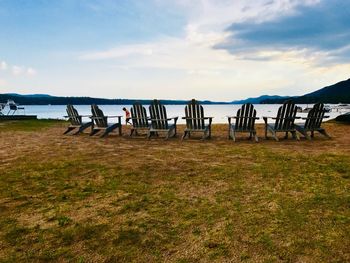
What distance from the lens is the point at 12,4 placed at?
16891 mm

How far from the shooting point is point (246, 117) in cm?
927

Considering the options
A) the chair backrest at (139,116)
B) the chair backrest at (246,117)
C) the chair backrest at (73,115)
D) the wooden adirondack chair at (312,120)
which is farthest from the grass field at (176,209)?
the chair backrest at (73,115)

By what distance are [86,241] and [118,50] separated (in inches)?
958

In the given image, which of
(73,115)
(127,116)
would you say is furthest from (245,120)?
(127,116)

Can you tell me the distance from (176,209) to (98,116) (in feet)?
25.0

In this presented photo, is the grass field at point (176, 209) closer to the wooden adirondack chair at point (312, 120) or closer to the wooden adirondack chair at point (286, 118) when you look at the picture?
the wooden adirondack chair at point (286, 118)

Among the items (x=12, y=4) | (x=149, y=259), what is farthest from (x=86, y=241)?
(x=12, y=4)

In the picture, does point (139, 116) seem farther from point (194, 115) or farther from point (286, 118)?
point (286, 118)

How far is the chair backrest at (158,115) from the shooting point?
9.65 m

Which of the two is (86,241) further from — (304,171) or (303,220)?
(304,171)

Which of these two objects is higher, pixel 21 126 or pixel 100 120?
pixel 100 120

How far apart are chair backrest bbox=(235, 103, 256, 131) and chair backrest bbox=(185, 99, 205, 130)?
1.15 metres

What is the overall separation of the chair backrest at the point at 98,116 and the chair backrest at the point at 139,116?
1064mm

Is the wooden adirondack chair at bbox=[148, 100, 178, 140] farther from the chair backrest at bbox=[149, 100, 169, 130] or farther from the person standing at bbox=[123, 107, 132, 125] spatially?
the person standing at bbox=[123, 107, 132, 125]
